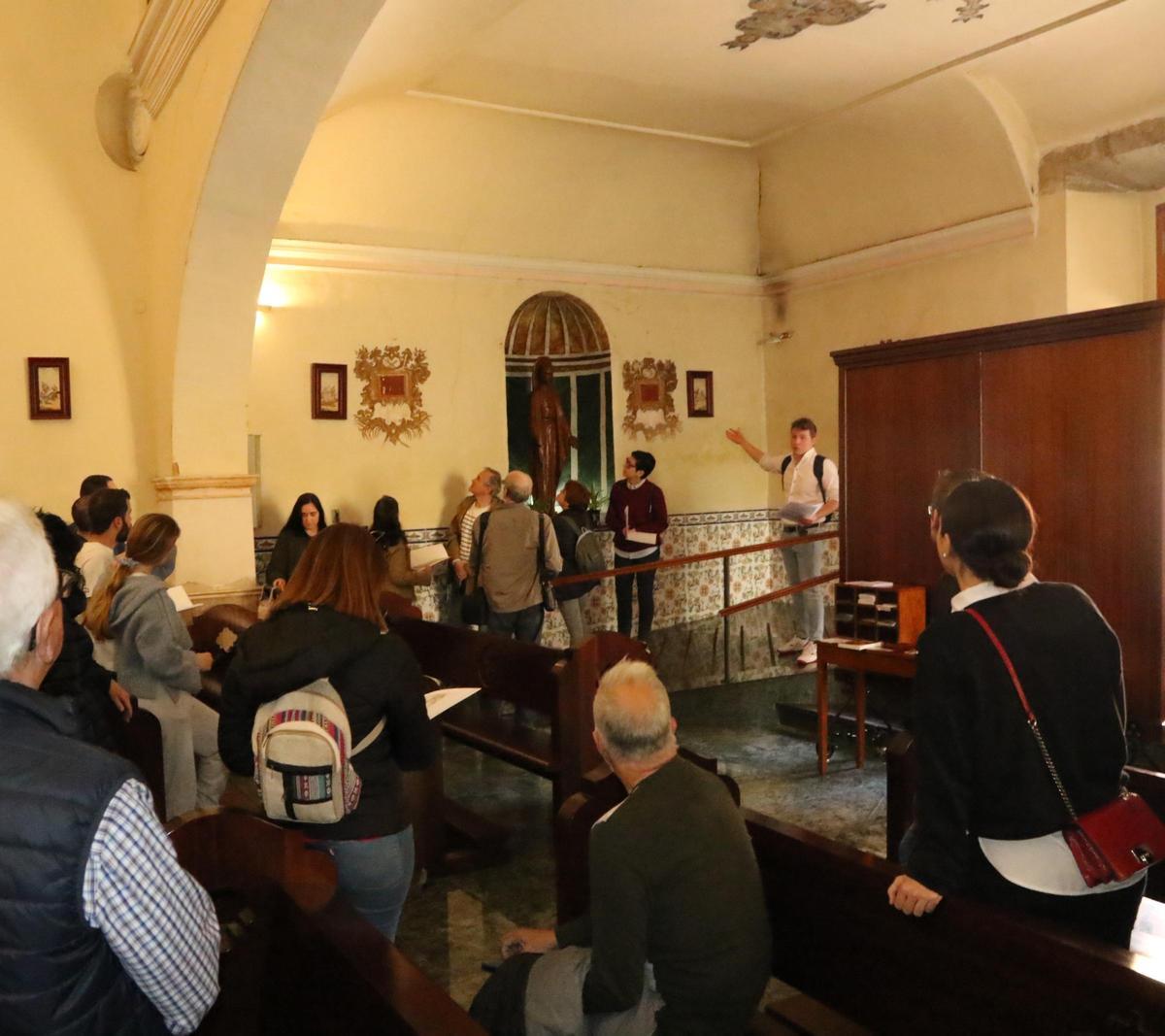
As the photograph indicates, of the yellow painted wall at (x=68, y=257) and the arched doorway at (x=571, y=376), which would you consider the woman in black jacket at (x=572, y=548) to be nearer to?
the arched doorway at (x=571, y=376)

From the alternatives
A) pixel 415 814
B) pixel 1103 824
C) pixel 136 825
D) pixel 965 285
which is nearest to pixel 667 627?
pixel 965 285

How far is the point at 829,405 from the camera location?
10633 millimetres

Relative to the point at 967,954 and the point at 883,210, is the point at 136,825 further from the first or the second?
the point at 883,210

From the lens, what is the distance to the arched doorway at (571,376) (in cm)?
1017

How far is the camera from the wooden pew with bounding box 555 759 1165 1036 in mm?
1887

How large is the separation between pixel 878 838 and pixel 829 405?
630cm

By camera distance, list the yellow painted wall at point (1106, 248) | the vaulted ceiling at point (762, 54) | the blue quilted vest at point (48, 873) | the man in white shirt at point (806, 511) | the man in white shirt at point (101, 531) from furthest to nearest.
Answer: the yellow painted wall at point (1106, 248), the man in white shirt at point (806, 511), the vaulted ceiling at point (762, 54), the man in white shirt at point (101, 531), the blue quilted vest at point (48, 873)

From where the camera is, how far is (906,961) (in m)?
2.27

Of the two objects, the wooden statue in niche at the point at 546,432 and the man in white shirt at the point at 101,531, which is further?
the wooden statue in niche at the point at 546,432

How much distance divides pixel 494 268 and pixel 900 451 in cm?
473

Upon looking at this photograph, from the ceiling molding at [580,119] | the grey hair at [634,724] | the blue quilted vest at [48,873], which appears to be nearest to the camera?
the blue quilted vest at [48,873]

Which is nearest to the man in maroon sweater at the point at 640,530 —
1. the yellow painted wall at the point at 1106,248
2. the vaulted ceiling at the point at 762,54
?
the vaulted ceiling at the point at 762,54

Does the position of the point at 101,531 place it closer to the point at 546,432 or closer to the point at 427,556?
the point at 427,556

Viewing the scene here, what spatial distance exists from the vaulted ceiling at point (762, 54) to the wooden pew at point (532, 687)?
377cm
